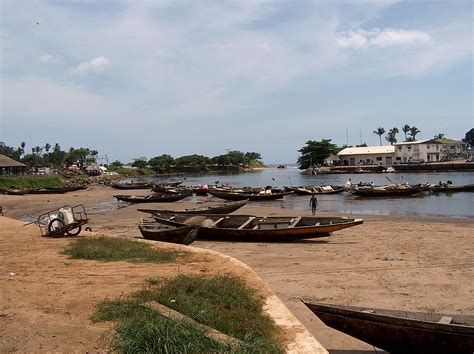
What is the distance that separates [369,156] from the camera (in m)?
104

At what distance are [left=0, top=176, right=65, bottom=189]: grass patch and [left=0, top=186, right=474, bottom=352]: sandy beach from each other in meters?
42.3

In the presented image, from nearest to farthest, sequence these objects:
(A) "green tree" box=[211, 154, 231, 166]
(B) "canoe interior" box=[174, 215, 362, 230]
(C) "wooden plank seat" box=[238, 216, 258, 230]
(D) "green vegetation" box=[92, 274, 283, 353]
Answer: (D) "green vegetation" box=[92, 274, 283, 353], (B) "canoe interior" box=[174, 215, 362, 230], (C) "wooden plank seat" box=[238, 216, 258, 230], (A) "green tree" box=[211, 154, 231, 166]

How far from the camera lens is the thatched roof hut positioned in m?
63.8

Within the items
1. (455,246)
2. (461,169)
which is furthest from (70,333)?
(461,169)

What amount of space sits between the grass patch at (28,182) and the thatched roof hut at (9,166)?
6614 mm

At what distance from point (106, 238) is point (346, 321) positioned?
908 cm

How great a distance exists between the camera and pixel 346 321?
588 centimetres

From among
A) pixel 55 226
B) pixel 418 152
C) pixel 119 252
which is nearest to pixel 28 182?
pixel 55 226

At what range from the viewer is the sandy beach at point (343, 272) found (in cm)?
751

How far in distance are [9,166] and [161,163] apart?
59.9 metres

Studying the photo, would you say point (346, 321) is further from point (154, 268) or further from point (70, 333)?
point (154, 268)

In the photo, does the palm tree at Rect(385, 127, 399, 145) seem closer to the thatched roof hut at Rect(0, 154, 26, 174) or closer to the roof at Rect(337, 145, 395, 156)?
the roof at Rect(337, 145, 395, 156)

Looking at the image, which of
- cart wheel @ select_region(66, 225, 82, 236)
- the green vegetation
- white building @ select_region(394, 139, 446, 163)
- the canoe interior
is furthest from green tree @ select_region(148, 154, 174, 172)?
the green vegetation

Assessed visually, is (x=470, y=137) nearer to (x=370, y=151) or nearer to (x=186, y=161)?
(x=370, y=151)
